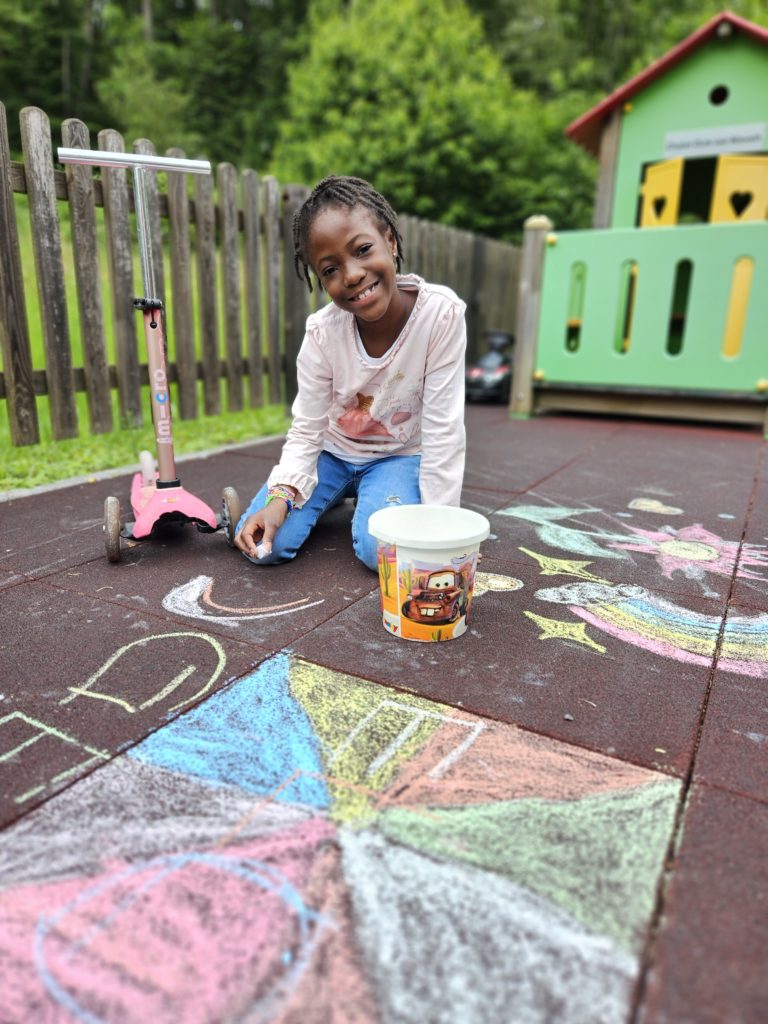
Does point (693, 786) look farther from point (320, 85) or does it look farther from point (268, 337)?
point (320, 85)

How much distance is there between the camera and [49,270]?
386 centimetres

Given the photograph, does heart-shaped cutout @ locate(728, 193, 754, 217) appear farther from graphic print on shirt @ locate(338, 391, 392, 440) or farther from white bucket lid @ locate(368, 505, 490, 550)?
white bucket lid @ locate(368, 505, 490, 550)

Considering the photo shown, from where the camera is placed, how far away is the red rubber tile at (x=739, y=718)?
1.36m

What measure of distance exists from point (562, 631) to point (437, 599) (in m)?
0.41

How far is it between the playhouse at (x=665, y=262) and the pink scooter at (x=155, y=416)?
412cm

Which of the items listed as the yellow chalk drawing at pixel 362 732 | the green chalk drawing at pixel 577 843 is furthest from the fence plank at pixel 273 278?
the green chalk drawing at pixel 577 843

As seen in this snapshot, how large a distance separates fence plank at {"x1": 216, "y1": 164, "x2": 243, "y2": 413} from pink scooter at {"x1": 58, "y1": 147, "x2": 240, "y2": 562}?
262 centimetres

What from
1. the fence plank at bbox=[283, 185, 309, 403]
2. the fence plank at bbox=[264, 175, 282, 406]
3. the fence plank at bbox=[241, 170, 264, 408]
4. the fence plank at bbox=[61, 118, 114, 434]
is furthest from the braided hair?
the fence plank at bbox=[283, 185, 309, 403]

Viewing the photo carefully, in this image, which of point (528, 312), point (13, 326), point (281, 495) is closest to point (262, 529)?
point (281, 495)

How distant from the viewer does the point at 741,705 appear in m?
1.62

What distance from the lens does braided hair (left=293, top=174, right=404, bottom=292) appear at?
7.04 ft

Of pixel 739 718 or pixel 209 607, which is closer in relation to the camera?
pixel 739 718

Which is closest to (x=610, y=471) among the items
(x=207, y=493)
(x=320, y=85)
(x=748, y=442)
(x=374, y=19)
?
(x=748, y=442)

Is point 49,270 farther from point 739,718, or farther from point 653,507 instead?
point 739,718
